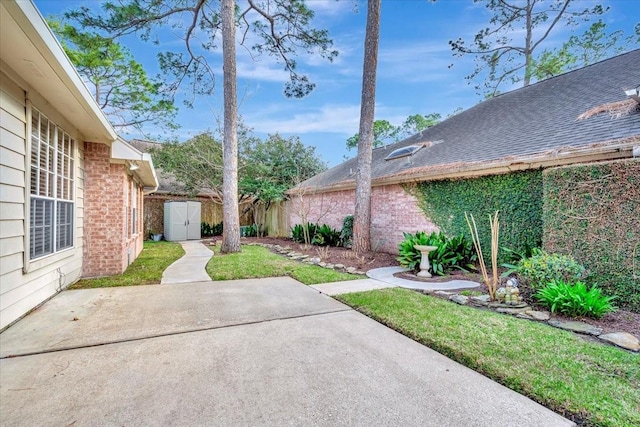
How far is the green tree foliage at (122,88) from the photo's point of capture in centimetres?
1390

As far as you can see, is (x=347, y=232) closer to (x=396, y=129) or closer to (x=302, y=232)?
(x=302, y=232)

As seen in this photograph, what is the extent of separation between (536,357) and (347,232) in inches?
323

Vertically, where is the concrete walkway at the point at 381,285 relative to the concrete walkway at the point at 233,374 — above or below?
below

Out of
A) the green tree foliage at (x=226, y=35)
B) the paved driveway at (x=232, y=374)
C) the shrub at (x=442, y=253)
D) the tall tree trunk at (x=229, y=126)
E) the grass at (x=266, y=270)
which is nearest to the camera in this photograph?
the paved driveway at (x=232, y=374)

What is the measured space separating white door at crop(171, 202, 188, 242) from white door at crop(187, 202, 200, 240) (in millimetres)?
183

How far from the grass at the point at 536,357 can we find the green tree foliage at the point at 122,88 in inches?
523

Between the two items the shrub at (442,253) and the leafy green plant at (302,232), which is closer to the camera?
the shrub at (442,253)

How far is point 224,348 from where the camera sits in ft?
9.56

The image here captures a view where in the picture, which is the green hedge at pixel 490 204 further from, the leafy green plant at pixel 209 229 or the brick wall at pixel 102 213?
the leafy green plant at pixel 209 229

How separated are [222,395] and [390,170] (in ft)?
28.9

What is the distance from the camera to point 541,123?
281 inches

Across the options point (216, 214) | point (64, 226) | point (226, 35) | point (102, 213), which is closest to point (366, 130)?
point (226, 35)

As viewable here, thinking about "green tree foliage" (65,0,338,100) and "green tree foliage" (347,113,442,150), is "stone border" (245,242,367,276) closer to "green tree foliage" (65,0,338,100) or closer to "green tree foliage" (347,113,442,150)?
"green tree foliage" (65,0,338,100)

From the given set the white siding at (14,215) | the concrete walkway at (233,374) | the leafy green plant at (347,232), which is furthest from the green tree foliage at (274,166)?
the concrete walkway at (233,374)
